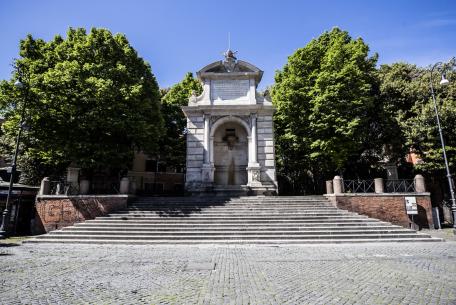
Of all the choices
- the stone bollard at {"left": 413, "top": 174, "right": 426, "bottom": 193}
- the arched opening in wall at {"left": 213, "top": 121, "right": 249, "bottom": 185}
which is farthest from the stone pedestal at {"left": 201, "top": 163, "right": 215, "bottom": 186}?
the stone bollard at {"left": 413, "top": 174, "right": 426, "bottom": 193}

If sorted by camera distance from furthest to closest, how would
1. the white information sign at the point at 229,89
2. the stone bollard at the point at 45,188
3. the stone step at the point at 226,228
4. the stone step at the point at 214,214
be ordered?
the white information sign at the point at 229,89
the stone bollard at the point at 45,188
the stone step at the point at 214,214
the stone step at the point at 226,228

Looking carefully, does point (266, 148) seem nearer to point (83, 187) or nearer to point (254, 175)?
point (254, 175)

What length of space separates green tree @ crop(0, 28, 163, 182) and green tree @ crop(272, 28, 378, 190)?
1223 cm

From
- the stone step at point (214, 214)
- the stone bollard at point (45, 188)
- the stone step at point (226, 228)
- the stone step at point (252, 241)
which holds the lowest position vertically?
the stone step at point (252, 241)

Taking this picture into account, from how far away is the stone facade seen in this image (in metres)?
21.2

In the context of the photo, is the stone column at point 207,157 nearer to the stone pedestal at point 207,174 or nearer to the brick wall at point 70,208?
the stone pedestal at point 207,174

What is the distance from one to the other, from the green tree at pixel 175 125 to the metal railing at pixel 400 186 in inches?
750

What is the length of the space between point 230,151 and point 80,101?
1186 centimetres

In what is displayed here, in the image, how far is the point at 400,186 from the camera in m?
18.1

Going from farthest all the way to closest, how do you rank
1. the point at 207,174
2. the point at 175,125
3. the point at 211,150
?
1. the point at 175,125
2. the point at 211,150
3. the point at 207,174

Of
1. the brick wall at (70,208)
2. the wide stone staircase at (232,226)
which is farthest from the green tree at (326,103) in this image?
the brick wall at (70,208)

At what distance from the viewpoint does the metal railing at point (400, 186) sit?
698 inches

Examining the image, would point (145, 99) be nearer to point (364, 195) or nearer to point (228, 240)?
point (228, 240)

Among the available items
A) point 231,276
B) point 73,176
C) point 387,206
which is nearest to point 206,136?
point 73,176
